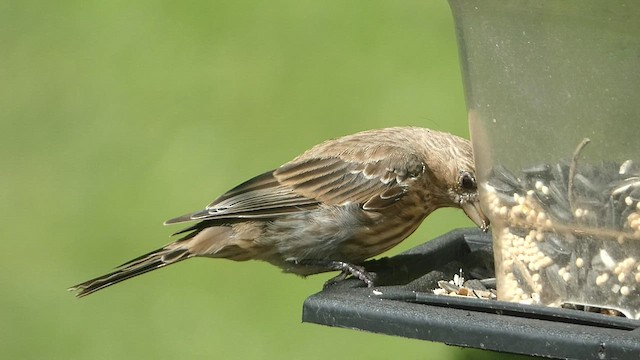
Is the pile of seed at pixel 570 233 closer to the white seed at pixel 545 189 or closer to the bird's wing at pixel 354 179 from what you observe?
the white seed at pixel 545 189

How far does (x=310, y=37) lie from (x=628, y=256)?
618 cm

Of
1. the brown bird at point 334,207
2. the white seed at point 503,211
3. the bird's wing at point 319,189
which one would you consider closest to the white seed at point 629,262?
the white seed at point 503,211

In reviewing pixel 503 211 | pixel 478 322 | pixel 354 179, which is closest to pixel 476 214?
pixel 354 179

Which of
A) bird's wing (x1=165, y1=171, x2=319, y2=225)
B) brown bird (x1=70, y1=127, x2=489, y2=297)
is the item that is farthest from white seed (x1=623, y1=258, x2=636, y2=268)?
bird's wing (x1=165, y1=171, x2=319, y2=225)

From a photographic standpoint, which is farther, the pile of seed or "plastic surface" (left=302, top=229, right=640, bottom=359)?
A: the pile of seed

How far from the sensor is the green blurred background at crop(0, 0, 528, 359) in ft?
31.1

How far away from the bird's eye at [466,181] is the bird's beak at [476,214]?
81 millimetres

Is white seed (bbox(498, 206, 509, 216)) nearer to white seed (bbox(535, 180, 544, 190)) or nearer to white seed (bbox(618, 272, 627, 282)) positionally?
white seed (bbox(535, 180, 544, 190))

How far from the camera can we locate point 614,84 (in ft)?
17.3

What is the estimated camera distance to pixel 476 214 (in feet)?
23.3

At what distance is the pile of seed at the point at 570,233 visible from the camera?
18.3 feet

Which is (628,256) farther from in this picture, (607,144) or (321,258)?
(321,258)

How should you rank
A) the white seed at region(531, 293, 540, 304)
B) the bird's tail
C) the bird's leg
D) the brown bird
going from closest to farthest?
the white seed at region(531, 293, 540, 304) → the bird's leg → the brown bird → the bird's tail

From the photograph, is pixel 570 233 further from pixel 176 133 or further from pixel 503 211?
pixel 176 133
